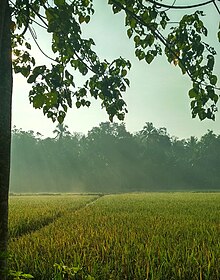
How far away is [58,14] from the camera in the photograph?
8.35 ft

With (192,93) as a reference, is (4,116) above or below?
below

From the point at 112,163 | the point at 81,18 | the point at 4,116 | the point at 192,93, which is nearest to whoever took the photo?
the point at 4,116

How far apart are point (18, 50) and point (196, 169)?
2961 inches

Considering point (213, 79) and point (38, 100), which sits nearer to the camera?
point (38, 100)

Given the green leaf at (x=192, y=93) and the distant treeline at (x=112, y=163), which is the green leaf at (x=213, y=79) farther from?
the distant treeline at (x=112, y=163)

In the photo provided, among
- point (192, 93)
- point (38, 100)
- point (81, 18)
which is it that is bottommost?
point (38, 100)

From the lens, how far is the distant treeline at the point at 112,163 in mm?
71500

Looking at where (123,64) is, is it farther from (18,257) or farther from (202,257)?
(18,257)

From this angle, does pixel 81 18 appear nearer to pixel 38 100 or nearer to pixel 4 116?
pixel 38 100

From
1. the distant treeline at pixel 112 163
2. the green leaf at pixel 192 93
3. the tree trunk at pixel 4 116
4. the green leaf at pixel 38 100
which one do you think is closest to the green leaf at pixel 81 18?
the tree trunk at pixel 4 116

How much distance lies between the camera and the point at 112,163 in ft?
249

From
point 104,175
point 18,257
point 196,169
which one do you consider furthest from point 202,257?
point 196,169

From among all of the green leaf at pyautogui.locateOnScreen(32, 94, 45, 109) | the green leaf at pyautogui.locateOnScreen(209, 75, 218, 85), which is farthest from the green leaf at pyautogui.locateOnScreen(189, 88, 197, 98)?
the green leaf at pyautogui.locateOnScreen(32, 94, 45, 109)

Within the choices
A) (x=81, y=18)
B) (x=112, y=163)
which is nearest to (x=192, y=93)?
(x=81, y=18)
